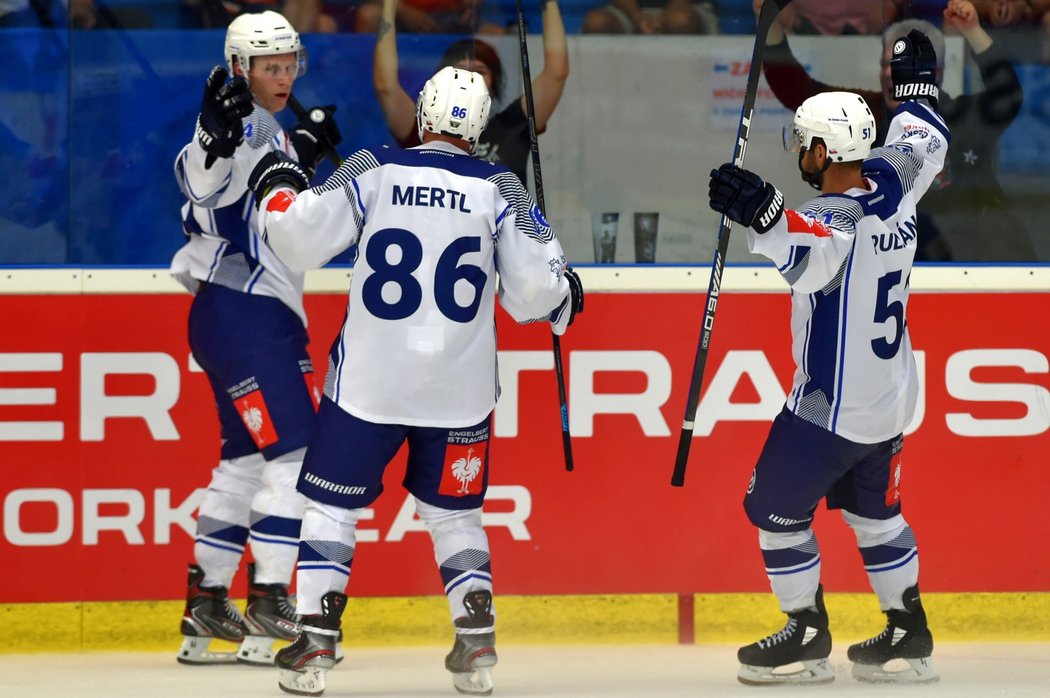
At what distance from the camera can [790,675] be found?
14.3ft

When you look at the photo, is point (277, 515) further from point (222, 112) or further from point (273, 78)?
point (273, 78)

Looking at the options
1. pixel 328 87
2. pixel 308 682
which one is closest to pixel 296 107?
pixel 328 87

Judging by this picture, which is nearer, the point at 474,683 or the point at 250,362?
the point at 474,683

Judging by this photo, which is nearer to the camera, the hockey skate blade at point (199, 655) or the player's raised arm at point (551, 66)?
the hockey skate blade at point (199, 655)

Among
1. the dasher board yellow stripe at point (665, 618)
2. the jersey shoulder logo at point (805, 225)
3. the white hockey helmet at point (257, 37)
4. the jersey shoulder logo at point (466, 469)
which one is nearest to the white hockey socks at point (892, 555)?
the dasher board yellow stripe at point (665, 618)

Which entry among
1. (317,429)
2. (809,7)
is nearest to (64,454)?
(317,429)

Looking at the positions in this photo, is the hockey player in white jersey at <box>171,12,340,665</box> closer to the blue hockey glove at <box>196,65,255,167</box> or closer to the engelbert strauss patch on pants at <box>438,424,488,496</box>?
the blue hockey glove at <box>196,65,255,167</box>

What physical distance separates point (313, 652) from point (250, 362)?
33.1 inches

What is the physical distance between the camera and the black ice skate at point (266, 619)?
4.49m

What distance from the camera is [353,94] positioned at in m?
5.11

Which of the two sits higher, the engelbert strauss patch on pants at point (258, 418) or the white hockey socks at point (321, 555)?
the engelbert strauss patch on pants at point (258, 418)

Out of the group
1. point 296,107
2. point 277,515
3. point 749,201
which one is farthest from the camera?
point 296,107

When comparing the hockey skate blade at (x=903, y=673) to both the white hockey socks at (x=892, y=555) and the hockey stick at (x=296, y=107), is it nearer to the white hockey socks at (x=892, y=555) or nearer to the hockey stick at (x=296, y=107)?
the white hockey socks at (x=892, y=555)

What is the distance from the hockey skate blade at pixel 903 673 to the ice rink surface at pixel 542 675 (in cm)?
4
